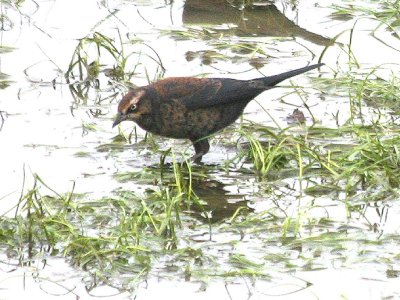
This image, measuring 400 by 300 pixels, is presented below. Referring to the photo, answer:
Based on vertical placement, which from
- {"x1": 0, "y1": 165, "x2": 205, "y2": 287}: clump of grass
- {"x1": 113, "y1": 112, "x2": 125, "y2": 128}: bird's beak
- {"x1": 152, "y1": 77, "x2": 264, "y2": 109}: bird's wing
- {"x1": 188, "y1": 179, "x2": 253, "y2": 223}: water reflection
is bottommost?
{"x1": 188, "y1": 179, "x2": 253, "y2": 223}: water reflection

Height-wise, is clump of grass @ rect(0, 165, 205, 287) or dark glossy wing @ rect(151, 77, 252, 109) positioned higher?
dark glossy wing @ rect(151, 77, 252, 109)

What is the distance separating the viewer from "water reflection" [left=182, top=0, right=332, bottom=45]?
1310 cm

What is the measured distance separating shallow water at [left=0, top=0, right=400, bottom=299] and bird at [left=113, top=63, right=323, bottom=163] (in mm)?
207

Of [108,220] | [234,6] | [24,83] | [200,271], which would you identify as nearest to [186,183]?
[108,220]

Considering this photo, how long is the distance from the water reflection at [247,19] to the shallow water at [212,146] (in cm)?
2

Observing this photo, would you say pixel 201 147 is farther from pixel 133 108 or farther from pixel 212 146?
pixel 133 108

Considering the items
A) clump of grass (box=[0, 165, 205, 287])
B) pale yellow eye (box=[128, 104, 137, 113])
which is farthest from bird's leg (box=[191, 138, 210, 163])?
clump of grass (box=[0, 165, 205, 287])

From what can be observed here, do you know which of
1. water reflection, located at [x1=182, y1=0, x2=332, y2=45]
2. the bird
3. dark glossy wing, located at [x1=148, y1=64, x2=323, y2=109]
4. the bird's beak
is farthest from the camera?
water reflection, located at [x1=182, y1=0, x2=332, y2=45]

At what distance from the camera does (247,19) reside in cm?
1359

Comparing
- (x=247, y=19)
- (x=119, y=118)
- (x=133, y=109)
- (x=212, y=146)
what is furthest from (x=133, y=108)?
(x=247, y=19)

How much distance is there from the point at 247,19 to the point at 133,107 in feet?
13.1

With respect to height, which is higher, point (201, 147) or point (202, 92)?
point (202, 92)

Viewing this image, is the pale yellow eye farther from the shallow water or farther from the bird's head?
the shallow water

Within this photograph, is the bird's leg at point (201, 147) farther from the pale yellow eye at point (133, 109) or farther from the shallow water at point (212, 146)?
the pale yellow eye at point (133, 109)
